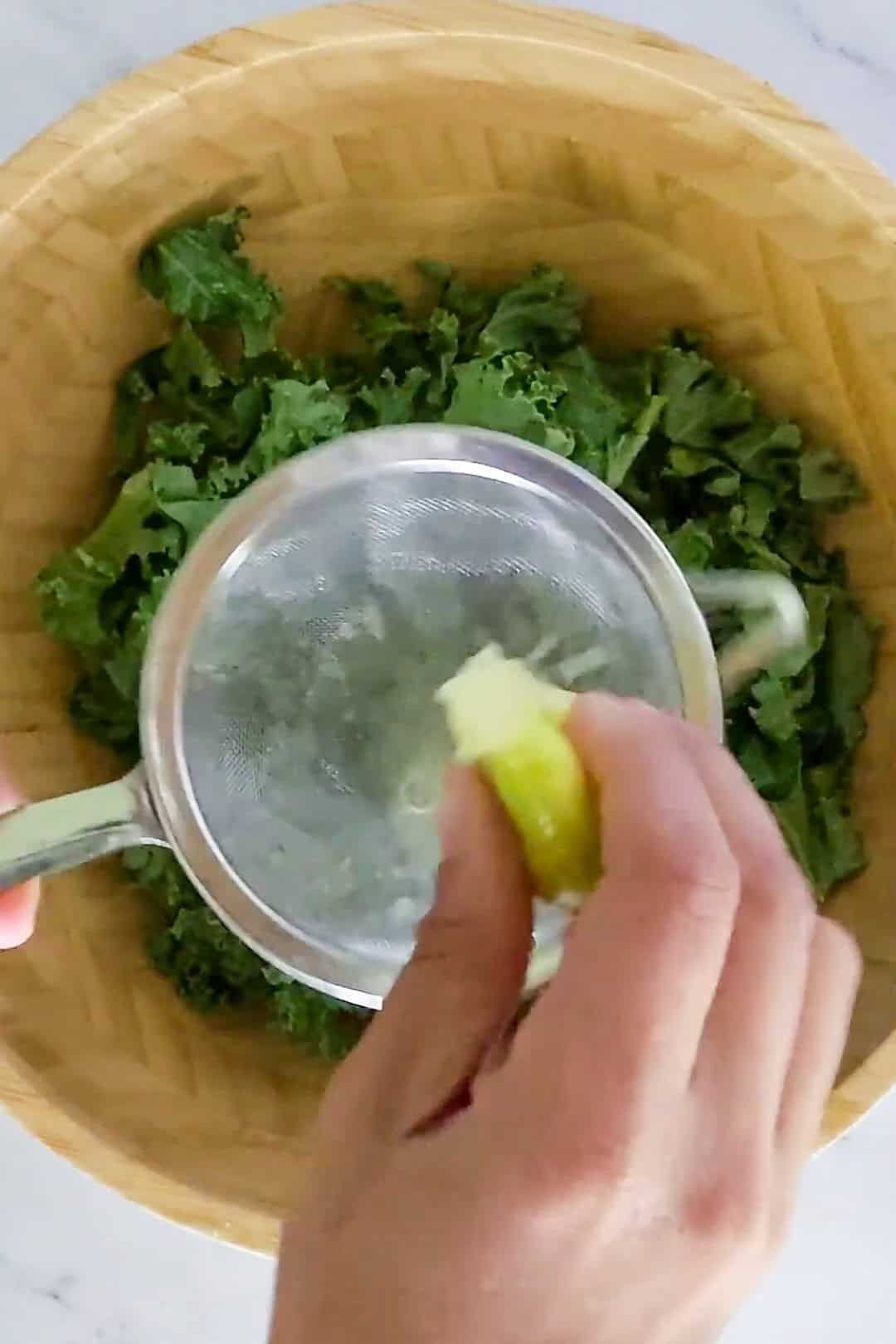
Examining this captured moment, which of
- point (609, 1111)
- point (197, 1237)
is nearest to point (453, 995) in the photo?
point (609, 1111)

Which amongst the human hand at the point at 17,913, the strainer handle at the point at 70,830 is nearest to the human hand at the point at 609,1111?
the strainer handle at the point at 70,830

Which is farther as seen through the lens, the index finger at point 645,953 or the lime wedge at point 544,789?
the lime wedge at point 544,789

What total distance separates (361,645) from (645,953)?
1.43 ft

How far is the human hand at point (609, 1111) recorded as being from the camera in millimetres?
427

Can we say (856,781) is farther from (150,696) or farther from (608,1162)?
(608,1162)

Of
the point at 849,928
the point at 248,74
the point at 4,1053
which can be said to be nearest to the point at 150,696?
the point at 4,1053

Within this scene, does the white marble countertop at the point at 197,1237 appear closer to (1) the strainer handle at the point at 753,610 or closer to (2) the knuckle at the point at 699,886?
(1) the strainer handle at the point at 753,610

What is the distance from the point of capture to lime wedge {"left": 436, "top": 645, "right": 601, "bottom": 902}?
1.72 feet

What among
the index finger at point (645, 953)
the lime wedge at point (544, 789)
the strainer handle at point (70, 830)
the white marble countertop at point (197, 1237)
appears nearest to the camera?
the index finger at point (645, 953)

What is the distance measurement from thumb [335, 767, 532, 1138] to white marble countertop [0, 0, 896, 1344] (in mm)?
582

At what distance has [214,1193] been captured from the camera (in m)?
0.82

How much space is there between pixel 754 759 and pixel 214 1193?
0.42m

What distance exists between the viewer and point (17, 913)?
0.81 m

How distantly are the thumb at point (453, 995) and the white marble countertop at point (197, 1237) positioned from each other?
1.91 ft
